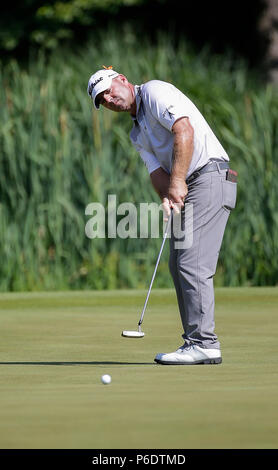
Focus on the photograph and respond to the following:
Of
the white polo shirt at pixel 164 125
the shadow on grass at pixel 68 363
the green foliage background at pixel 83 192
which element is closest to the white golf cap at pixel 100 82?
the white polo shirt at pixel 164 125

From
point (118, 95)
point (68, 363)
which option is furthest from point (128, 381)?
point (118, 95)

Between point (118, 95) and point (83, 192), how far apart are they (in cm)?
544

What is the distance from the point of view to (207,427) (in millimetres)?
3787

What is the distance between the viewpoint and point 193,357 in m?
5.78

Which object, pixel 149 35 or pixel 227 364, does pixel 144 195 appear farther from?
pixel 149 35

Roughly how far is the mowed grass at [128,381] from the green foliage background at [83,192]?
2.29 m

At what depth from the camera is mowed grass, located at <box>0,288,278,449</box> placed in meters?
3.68

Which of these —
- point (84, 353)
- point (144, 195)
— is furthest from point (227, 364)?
point (144, 195)

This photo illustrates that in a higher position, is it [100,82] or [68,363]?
[100,82]

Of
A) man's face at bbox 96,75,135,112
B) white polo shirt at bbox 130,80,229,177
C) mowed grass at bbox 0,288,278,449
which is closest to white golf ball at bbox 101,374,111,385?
mowed grass at bbox 0,288,278,449

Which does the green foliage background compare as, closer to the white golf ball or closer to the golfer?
the golfer

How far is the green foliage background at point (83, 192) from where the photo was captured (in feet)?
36.7

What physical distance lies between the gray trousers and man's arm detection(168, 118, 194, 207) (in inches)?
8.1

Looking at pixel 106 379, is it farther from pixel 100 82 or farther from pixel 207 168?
pixel 100 82
